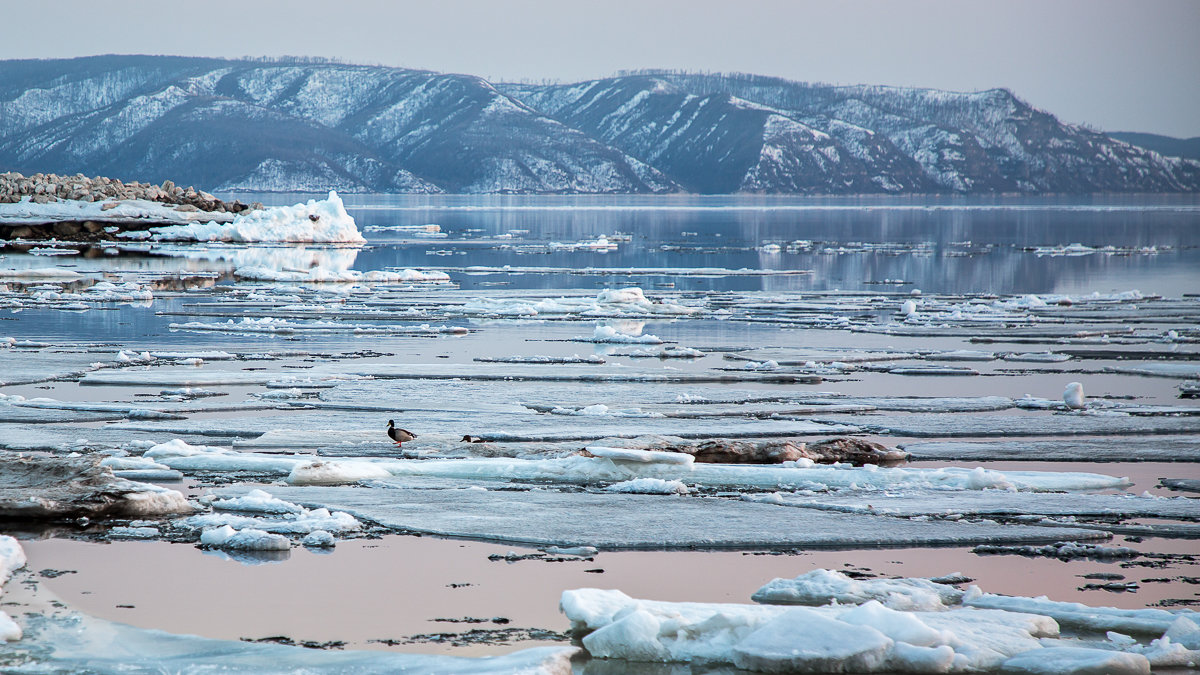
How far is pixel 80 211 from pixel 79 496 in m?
36.4

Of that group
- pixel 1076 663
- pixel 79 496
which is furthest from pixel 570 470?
pixel 1076 663

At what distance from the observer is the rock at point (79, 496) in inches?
232

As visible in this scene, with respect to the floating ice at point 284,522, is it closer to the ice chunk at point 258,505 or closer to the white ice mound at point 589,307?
the ice chunk at point 258,505

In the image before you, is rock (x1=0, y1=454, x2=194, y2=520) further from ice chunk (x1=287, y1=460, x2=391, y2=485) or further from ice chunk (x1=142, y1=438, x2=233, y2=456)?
ice chunk (x1=142, y1=438, x2=233, y2=456)

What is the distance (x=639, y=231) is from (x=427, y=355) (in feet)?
148

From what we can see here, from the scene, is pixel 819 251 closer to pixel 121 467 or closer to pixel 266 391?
A: pixel 266 391

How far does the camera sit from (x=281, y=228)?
3947 centimetres

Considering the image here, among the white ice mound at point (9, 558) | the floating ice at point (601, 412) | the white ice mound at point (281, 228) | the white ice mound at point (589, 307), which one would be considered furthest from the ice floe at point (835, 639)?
the white ice mound at point (281, 228)

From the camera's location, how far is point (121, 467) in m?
6.91

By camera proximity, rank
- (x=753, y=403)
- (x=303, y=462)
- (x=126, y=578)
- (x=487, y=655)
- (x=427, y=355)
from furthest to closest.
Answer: (x=427, y=355), (x=753, y=403), (x=303, y=462), (x=126, y=578), (x=487, y=655)

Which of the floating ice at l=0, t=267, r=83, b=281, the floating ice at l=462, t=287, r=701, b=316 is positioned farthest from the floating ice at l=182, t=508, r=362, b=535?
the floating ice at l=0, t=267, r=83, b=281

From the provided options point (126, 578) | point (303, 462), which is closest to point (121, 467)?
point (303, 462)

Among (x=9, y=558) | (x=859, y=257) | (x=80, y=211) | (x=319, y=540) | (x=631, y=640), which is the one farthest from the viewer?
(x=80, y=211)

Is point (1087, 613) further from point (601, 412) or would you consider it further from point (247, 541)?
point (601, 412)
